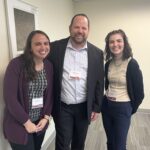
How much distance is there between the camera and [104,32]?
192 inches

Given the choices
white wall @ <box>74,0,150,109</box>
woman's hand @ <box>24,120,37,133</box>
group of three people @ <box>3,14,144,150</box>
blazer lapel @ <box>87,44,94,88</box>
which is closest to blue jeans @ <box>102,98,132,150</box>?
group of three people @ <box>3,14,144,150</box>

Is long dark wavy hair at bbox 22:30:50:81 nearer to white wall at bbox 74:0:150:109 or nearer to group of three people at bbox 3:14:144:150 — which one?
group of three people at bbox 3:14:144:150

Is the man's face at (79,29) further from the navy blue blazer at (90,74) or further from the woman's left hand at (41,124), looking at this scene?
the woman's left hand at (41,124)

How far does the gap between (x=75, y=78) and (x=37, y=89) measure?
0.40 m

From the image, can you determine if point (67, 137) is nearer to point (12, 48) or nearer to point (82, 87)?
point (82, 87)

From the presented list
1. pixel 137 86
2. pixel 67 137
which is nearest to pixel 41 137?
pixel 67 137

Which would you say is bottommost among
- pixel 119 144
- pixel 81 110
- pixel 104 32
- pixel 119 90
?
pixel 119 144

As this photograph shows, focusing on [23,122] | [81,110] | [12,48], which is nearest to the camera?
[23,122]

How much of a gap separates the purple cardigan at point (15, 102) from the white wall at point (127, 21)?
337cm

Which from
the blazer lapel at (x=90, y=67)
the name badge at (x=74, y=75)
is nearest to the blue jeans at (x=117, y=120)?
the blazer lapel at (x=90, y=67)

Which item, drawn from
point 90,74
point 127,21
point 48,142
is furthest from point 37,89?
point 127,21

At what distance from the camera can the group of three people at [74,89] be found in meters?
1.83

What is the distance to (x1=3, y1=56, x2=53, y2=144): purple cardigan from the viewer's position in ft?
5.66

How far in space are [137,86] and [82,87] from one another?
0.55 meters
